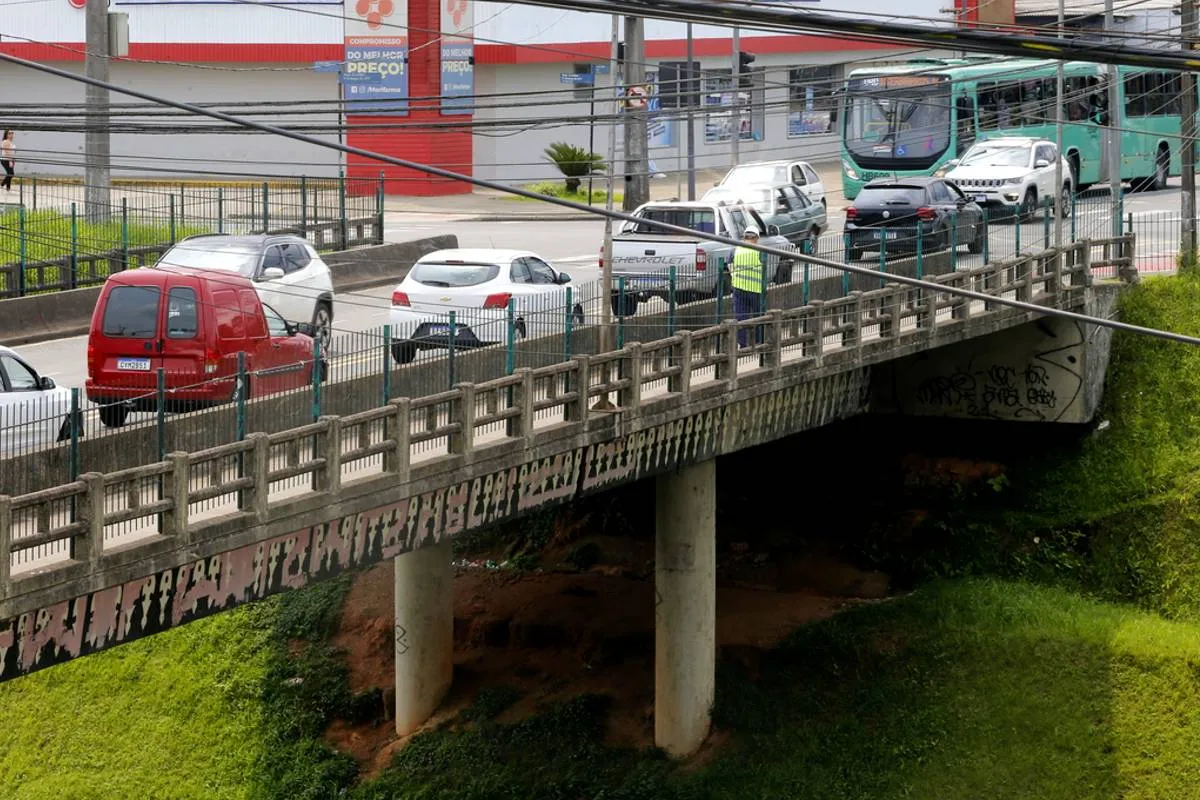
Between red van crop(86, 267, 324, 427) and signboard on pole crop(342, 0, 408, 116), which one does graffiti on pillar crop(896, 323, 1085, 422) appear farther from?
signboard on pole crop(342, 0, 408, 116)

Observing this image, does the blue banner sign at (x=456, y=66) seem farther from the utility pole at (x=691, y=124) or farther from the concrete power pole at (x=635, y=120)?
the concrete power pole at (x=635, y=120)

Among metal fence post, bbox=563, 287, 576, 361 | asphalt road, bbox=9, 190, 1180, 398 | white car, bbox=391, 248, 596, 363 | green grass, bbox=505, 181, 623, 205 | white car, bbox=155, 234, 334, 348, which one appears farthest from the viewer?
green grass, bbox=505, 181, 623, 205

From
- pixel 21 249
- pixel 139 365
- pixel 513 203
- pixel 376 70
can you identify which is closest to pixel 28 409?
pixel 139 365

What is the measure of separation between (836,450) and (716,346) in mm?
8561

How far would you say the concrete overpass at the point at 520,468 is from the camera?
1369 centimetres

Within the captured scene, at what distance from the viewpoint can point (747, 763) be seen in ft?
73.4

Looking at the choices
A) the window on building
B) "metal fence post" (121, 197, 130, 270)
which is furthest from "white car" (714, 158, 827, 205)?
"metal fence post" (121, 197, 130, 270)

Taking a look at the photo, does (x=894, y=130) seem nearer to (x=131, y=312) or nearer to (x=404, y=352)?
(x=404, y=352)

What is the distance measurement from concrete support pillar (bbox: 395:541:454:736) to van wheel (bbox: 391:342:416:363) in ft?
17.8

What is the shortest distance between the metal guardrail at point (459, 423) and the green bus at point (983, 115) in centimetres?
1468

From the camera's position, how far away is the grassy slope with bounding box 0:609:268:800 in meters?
23.4

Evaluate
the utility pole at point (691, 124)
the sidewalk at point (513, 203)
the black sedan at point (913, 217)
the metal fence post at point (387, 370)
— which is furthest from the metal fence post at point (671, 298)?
the sidewalk at point (513, 203)

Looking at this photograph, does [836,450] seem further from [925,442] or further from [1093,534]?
[1093,534]

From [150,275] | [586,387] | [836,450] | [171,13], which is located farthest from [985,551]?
[171,13]
